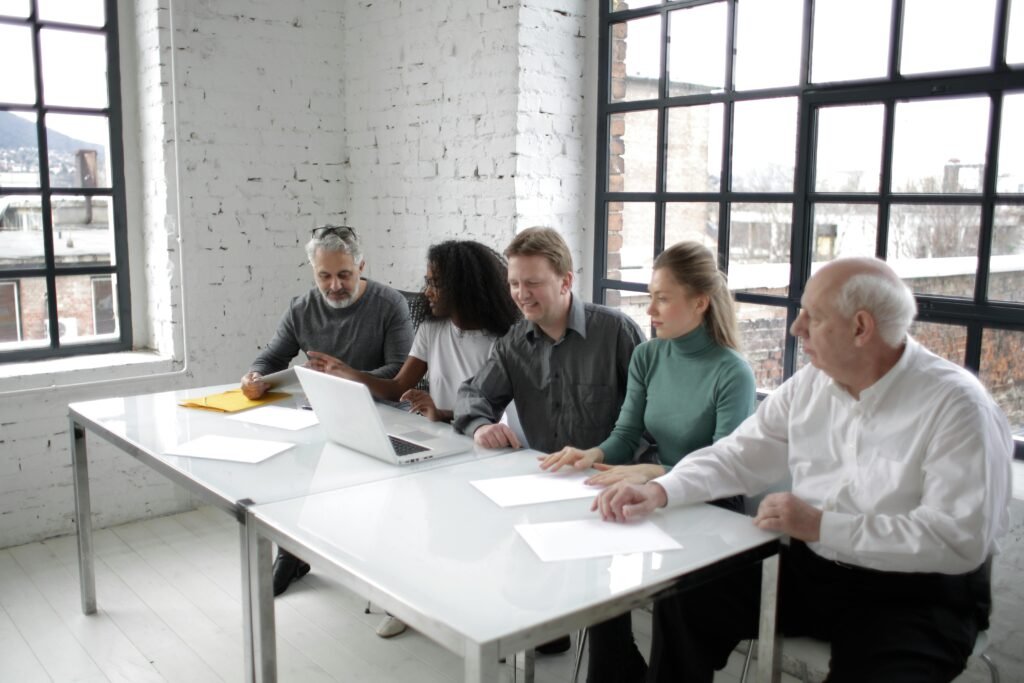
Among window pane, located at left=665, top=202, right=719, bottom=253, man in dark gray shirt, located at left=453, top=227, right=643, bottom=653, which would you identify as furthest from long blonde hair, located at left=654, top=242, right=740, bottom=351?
window pane, located at left=665, top=202, right=719, bottom=253

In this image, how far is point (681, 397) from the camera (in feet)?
7.71

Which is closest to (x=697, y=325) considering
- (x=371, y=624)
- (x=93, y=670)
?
(x=371, y=624)

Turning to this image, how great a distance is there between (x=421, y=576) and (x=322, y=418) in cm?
102

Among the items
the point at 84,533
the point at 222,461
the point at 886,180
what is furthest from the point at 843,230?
the point at 84,533

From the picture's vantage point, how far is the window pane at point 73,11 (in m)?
3.74

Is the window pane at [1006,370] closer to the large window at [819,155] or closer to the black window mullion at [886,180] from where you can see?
the large window at [819,155]

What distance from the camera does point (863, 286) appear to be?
1750 millimetres

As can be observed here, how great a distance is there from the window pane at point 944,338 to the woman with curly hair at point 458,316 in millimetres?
1219

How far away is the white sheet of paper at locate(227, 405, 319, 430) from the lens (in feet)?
8.75

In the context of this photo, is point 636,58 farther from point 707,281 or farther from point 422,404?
point 422,404

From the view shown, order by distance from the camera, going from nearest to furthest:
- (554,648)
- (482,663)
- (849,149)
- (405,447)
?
(482,663)
(405,447)
(849,149)
(554,648)

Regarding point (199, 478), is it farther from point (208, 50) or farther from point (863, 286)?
point (208, 50)

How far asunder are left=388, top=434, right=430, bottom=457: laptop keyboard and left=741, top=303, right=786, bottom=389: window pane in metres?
1.17

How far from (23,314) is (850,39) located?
11.0 feet
